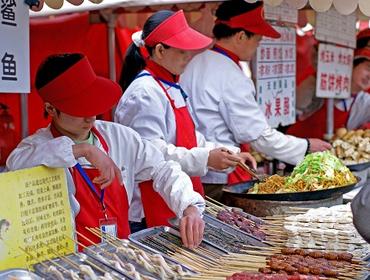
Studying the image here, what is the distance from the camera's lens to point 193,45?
417 centimetres

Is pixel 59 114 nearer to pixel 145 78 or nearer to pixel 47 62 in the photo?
pixel 47 62

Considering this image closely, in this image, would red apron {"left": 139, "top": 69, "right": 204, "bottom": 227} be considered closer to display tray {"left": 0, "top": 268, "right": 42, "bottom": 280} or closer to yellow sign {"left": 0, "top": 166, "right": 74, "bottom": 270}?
yellow sign {"left": 0, "top": 166, "right": 74, "bottom": 270}

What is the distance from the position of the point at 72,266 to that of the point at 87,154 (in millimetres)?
592

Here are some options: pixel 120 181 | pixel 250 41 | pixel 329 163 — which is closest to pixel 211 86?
pixel 250 41

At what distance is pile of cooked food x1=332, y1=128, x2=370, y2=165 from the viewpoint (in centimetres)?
599

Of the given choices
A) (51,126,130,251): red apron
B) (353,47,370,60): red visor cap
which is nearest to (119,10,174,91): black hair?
(51,126,130,251): red apron

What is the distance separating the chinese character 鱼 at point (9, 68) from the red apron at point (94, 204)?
1.40 ft

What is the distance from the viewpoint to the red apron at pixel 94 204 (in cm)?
322

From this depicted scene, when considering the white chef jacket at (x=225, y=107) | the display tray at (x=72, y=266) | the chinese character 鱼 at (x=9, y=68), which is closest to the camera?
the display tray at (x=72, y=266)

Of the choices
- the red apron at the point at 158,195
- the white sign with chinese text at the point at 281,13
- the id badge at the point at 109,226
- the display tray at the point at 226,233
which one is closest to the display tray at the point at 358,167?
the red apron at the point at 158,195

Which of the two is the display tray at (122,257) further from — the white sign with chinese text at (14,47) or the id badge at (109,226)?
the white sign with chinese text at (14,47)

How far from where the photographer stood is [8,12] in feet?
11.6

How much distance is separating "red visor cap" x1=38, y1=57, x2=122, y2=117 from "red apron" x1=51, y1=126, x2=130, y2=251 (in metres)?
0.23

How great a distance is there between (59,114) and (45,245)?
A: 76 centimetres
